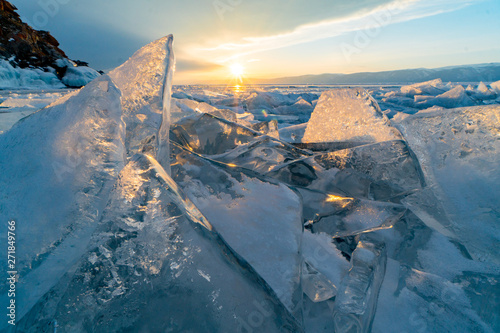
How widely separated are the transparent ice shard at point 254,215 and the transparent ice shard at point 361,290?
0.10 m

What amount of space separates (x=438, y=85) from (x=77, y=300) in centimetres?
1455

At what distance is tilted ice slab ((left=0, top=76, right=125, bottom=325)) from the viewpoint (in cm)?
57

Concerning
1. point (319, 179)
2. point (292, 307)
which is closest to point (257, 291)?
point (292, 307)

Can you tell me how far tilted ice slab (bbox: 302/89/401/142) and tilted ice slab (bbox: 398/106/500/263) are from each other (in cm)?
16

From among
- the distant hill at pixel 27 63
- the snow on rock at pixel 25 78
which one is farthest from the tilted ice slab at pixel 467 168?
the distant hill at pixel 27 63

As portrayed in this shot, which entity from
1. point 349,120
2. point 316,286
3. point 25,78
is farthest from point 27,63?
point 316,286

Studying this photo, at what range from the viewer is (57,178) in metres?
0.70

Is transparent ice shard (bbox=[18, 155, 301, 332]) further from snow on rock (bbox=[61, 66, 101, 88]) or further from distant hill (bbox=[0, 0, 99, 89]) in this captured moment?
snow on rock (bbox=[61, 66, 101, 88])

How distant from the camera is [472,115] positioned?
1.08m

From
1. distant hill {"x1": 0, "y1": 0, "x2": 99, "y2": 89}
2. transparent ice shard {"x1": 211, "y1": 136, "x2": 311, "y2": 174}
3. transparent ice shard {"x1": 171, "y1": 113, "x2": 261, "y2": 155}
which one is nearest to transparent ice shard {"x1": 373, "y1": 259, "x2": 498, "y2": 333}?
transparent ice shard {"x1": 211, "y1": 136, "x2": 311, "y2": 174}

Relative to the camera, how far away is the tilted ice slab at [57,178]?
573mm

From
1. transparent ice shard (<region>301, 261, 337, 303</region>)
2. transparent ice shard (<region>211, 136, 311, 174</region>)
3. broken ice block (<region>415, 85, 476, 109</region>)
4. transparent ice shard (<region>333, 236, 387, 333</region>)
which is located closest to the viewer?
transparent ice shard (<region>333, 236, 387, 333</region>)

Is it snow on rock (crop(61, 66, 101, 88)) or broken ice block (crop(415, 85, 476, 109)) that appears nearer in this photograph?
broken ice block (crop(415, 85, 476, 109))

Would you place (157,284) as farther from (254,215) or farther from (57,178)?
(57,178)
